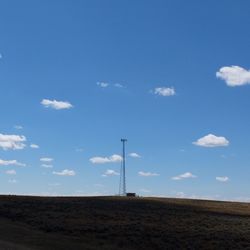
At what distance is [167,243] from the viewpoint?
37.2 m

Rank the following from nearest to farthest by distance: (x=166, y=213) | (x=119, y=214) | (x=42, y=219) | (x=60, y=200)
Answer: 1. (x=42, y=219)
2. (x=119, y=214)
3. (x=166, y=213)
4. (x=60, y=200)

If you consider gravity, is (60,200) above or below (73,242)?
above

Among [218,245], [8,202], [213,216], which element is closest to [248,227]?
[213,216]

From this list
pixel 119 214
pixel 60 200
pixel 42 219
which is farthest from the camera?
pixel 60 200

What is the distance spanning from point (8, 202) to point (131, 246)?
55.0 feet

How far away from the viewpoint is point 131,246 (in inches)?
1411

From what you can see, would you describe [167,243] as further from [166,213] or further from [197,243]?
[166,213]

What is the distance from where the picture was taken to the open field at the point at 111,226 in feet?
117

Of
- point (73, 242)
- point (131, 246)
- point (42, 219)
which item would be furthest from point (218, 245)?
point (42, 219)

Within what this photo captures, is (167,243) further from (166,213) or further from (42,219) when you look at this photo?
(166,213)

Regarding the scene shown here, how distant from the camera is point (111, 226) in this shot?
40.7 metres

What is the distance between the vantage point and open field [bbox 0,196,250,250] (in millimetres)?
35625

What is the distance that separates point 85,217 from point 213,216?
13.1 metres

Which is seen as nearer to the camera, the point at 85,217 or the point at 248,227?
the point at 85,217
